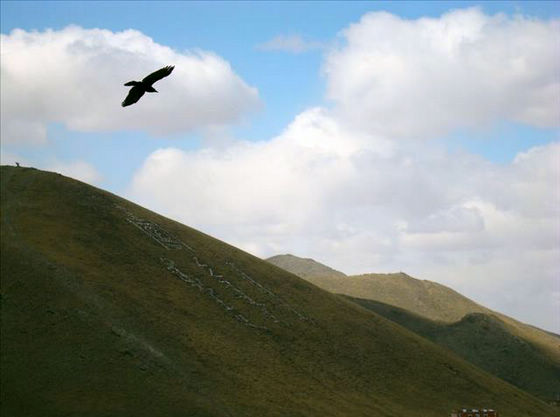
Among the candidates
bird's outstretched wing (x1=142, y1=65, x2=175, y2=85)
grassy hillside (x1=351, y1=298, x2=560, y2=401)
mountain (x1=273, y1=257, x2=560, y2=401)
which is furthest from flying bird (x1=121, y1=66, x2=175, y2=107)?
grassy hillside (x1=351, y1=298, x2=560, y2=401)

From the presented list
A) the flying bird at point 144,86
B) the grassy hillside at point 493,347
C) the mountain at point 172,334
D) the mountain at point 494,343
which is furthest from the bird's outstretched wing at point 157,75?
the grassy hillside at point 493,347

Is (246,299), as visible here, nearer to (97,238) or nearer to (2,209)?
(97,238)

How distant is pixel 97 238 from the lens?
8481cm

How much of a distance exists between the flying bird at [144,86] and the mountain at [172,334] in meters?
39.1

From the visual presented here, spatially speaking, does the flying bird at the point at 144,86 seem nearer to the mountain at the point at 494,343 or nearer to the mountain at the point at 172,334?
the mountain at the point at 172,334

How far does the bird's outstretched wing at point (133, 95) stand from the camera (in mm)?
18688

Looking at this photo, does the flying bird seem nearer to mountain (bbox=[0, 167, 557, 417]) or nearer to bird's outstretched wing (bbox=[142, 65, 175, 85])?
bird's outstretched wing (bbox=[142, 65, 175, 85])

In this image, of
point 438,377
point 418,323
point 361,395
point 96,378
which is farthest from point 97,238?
point 418,323

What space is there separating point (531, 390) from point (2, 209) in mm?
107509

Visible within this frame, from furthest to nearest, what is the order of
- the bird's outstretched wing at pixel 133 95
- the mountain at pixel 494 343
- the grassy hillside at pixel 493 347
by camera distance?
the mountain at pixel 494 343, the grassy hillside at pixel 493 347, the bird's outstretched wing at pixel 133 95

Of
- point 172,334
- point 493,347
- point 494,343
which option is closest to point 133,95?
point 172,334

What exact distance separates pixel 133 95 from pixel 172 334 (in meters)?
54.4

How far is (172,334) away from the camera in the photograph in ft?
232

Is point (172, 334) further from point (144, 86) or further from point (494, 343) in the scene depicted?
point (494, 343)
